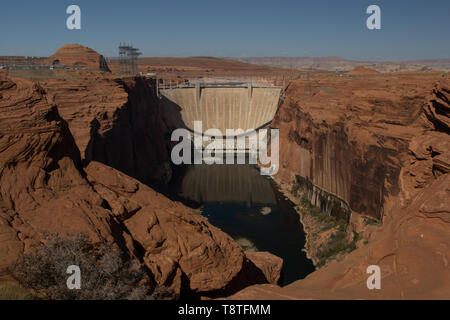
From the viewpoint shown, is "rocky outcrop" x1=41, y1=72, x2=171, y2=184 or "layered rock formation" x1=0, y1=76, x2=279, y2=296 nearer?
"layered rock formation" x1=0, y1=76, x2=279, y2=296

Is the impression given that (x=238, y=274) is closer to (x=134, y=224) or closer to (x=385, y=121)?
(x=134, y=224)

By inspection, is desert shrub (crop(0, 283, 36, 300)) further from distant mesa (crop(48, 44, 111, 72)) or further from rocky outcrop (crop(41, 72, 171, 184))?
distant mesa (crop(48, 44, 111, 72))

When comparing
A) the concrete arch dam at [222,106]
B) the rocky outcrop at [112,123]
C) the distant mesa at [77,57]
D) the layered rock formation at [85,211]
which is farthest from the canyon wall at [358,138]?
the distant mesa at [77,57]

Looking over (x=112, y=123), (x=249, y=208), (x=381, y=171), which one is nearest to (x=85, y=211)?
(x=381, y=171)

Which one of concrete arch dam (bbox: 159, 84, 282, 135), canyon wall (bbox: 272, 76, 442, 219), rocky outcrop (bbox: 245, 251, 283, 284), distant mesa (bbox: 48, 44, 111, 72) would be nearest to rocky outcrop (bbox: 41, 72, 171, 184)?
distant mesa (bbox: 48, 44, 111, 72)
